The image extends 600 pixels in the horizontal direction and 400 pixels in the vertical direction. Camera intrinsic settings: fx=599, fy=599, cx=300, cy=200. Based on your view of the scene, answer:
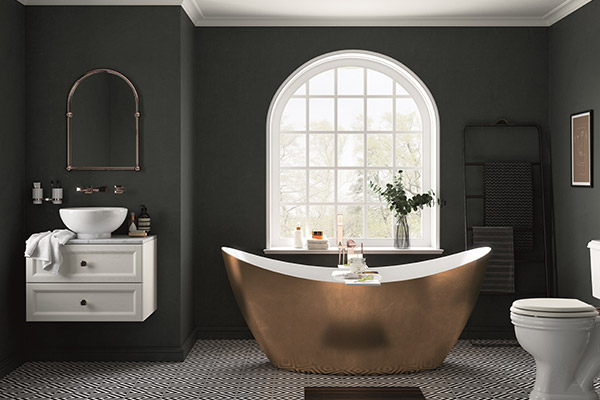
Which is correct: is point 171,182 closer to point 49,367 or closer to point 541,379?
point 49,367

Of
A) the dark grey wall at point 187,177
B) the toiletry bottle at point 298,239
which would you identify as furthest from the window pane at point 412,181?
the dark grey wall at point 187,177

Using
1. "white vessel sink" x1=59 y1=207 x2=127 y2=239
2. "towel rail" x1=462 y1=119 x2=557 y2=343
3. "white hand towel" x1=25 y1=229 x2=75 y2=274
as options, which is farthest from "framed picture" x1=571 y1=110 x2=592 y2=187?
"white hand towel" x1=25 y1=229 x2=75 y2=274

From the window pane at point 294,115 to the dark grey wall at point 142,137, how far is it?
1102 mm

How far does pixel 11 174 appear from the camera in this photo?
414 centimetres

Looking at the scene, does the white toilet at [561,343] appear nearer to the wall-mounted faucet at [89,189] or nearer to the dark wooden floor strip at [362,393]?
the dark wooden floor strip at [362,393]

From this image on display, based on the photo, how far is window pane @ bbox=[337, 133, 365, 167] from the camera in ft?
17.0

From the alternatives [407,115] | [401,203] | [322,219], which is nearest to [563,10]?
[407,115]

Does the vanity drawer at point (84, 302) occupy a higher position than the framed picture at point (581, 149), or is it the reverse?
the framed picture at point (581, 149)

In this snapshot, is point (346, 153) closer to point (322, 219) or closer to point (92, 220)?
point (322, 219)

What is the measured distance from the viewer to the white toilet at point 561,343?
3.34 meters

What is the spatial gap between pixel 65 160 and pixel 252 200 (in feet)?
4.93

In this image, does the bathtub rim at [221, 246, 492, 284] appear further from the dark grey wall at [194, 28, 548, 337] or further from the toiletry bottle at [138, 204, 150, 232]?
the toiletry bottle at [138, 204, 150, 232]

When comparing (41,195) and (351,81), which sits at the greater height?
(351,81)

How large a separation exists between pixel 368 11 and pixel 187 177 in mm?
1953
